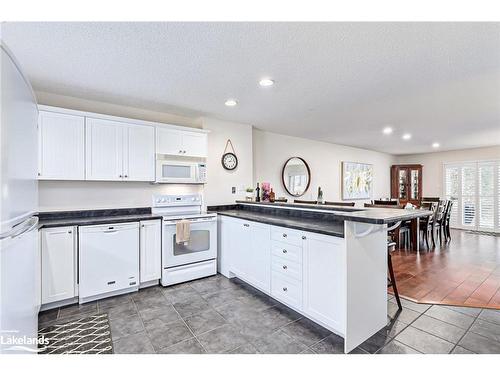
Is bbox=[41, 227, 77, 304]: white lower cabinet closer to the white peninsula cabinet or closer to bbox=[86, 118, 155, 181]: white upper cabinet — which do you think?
bbox=[86, 118, 155, 181]: white upper cabinet

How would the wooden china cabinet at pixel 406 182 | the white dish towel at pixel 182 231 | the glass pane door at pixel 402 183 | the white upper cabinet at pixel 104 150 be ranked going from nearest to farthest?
the white upper cabinet at pixel 104 150 < the white dish towel at pixel 182 231 < the wooden china cabinet at pixel 406 182 < the glass pane door at pixel 402 183

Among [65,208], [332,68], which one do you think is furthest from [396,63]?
[65,208]

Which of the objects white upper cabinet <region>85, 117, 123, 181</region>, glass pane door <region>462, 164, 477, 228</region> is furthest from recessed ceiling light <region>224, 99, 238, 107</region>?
glass pane door <region>462, 164, 477, 228</region>

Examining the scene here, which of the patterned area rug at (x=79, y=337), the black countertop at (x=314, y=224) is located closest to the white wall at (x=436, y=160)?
the black countertop at (x=314, y=224)

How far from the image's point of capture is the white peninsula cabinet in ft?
6.29

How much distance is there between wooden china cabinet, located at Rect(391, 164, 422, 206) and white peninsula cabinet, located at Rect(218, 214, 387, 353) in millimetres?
7180

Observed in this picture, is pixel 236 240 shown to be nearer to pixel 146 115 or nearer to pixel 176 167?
pixel 176 167

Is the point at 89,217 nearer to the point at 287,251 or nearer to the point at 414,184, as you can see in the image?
the point at 287,251

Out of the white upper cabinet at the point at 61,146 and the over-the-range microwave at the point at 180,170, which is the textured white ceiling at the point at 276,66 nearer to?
the white upper cabinet at the point at 61,146

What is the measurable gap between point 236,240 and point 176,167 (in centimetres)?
138

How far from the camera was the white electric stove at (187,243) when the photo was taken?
3.19 m

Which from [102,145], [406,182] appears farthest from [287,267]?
[406,182]

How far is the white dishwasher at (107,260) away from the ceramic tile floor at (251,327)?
0.44 feet

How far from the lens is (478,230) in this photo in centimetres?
693
